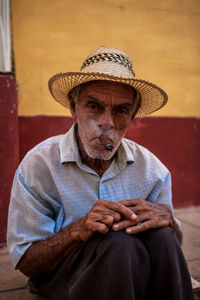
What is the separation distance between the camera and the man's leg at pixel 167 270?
1281 millimetres

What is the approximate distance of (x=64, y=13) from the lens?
10.1ft

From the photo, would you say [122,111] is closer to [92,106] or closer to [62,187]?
[92,106]

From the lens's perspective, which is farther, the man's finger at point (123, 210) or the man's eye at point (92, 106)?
the man's eye at point (92, 106)

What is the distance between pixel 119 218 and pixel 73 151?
513 millimetres

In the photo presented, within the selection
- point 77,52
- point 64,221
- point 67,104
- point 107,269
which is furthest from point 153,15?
point 107,269

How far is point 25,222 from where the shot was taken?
147 cm

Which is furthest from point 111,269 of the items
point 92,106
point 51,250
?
point 92,106

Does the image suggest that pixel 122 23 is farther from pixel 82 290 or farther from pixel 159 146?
pixel 82 290

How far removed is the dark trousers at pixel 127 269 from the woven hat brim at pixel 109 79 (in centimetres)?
83

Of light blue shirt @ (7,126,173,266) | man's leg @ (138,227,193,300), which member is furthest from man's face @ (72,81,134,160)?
man's leg @ (138,227,193,300)

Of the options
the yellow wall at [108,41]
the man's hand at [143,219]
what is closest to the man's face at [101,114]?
the man's hand at [143,219]

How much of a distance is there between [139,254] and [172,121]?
2.54m

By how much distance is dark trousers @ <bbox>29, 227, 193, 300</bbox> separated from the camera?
121 centimetres

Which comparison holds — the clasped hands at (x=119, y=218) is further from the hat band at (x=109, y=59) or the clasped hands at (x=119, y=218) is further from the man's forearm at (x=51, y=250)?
the hat band at (x=109, y=59)
